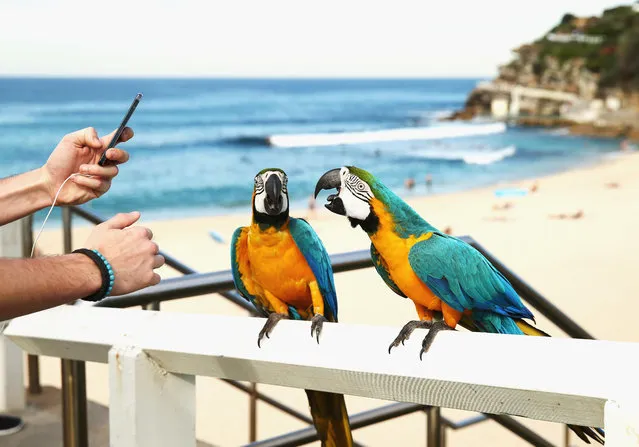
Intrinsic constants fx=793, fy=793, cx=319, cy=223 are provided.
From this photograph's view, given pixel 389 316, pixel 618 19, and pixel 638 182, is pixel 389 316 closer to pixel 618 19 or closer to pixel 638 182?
pixel 638 182

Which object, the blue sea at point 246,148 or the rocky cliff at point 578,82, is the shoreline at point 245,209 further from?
the rocky cliff at point 578,82

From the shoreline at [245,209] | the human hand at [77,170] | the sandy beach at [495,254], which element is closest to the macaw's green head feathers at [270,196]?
the human hand at [77,170]

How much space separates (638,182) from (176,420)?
621 inches

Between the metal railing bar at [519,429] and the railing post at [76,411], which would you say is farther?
the metal railing bar at [519,429]

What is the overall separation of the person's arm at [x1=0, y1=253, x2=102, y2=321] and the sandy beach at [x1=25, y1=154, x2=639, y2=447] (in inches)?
18.0

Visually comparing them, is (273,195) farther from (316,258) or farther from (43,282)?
(43,282)

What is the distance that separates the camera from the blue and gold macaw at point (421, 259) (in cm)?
125

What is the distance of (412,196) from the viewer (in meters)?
15.4

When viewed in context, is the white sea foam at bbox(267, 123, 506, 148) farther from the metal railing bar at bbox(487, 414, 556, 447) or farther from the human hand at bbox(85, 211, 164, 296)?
the human hand at bbox(85, 211, 164, 296)

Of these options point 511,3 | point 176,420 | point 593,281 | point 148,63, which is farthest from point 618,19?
point 176,420

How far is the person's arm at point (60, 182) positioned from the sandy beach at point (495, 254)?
77 cm

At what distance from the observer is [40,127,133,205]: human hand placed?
1.12m

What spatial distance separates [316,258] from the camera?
1.39m

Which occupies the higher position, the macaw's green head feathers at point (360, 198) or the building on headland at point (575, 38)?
the building on headland at point (575, 38)
